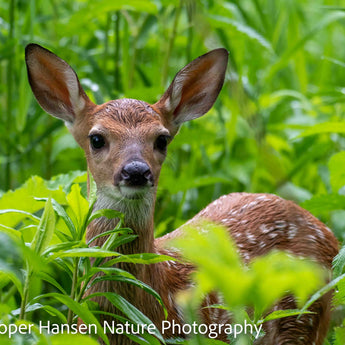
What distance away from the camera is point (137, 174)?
8.96ft

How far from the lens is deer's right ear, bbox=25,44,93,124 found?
3365mm

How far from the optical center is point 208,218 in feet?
12.1

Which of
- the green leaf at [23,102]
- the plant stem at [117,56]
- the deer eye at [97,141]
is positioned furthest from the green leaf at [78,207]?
the plant stem at [117,56]

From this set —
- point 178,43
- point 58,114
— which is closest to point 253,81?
point 178,43

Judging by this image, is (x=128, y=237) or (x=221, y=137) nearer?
(x=128, y=237)

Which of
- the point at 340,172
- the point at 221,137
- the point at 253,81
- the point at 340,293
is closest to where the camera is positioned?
the point at 340,293

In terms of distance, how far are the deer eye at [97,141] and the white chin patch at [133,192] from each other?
14.0 inches

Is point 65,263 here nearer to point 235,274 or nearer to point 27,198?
point 27,198

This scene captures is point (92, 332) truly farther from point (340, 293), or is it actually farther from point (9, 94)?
point (9, 94)

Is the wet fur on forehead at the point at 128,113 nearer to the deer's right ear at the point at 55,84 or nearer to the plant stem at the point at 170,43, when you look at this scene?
the deer's right ear at the point at 55,84

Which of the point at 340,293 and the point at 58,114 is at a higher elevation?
the point at 58,114

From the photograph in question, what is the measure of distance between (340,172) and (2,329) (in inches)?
Answer: 66.4

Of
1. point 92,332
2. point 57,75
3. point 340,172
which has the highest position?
point 57,75

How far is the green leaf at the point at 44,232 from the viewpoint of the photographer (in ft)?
6.92
